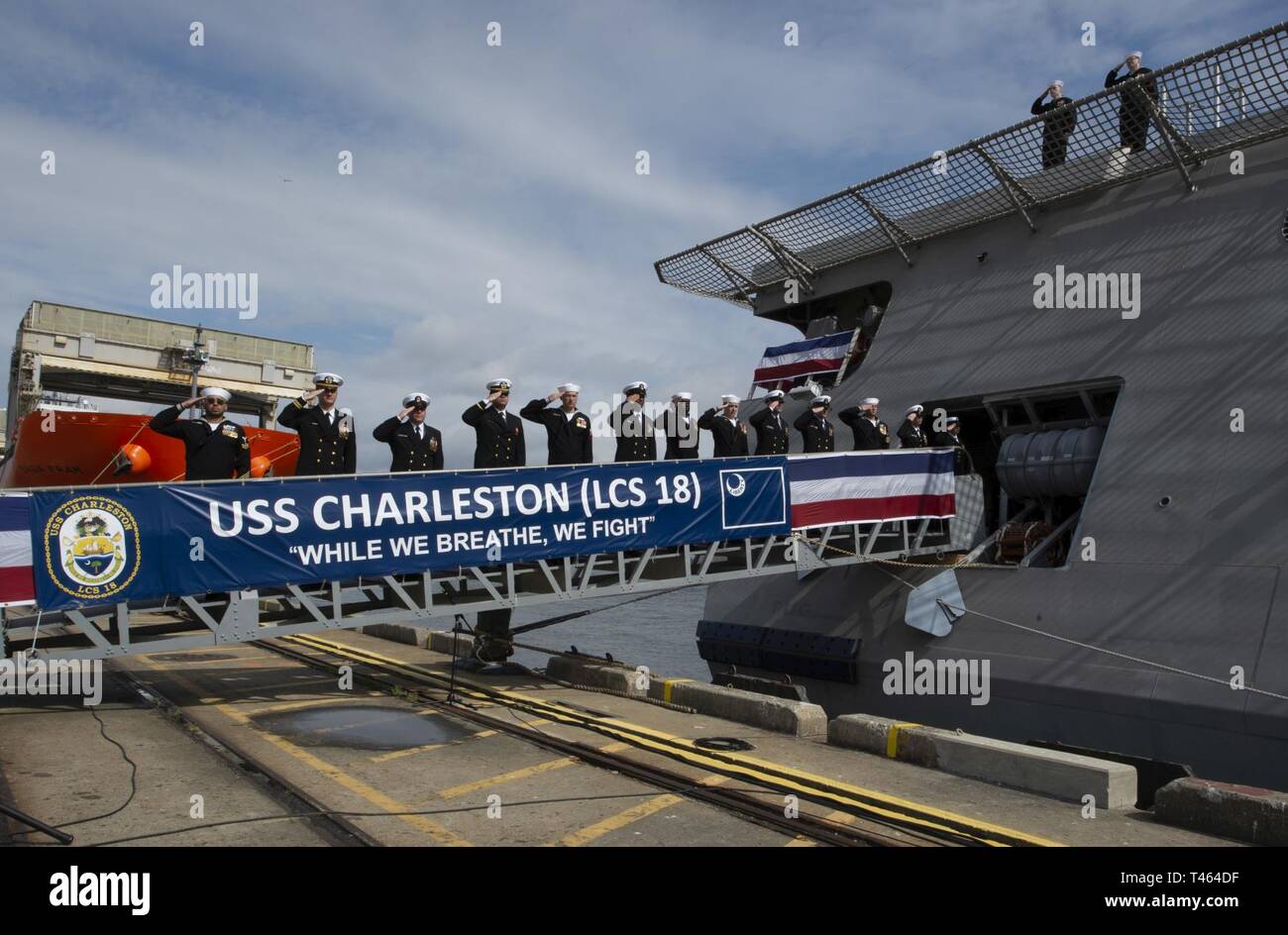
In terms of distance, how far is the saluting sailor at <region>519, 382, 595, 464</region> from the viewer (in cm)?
1093

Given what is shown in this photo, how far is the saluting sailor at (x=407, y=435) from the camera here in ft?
32.7

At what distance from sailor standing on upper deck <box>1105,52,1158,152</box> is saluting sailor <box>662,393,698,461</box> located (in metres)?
6.28

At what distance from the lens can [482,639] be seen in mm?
12453

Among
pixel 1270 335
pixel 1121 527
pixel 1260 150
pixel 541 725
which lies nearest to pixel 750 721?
pixel 541 725

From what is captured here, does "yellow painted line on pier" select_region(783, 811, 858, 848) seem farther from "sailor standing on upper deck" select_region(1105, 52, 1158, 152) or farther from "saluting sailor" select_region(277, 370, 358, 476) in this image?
"sailor standing on upper deck" select_region(1105, 52, 1158, 152)

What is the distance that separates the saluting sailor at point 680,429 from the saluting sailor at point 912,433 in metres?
3.06

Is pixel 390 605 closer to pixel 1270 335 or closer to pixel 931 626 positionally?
pixel 931 626

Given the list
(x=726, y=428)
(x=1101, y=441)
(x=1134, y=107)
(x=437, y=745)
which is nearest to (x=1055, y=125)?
(x=1134, y=107)

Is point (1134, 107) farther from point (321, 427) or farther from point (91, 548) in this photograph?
point (91, 548)

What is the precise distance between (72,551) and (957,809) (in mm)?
6984

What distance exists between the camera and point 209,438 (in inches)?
348

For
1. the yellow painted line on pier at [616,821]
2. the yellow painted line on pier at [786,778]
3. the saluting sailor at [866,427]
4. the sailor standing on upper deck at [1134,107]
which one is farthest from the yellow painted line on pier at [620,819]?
the sailor standing on upper deck at [1134,107]

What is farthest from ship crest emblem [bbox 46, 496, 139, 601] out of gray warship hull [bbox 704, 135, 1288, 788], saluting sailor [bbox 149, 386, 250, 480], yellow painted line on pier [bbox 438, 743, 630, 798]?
gray warship hull [bbox 704, 135, 1288, 788]

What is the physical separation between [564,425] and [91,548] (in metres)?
5.10
